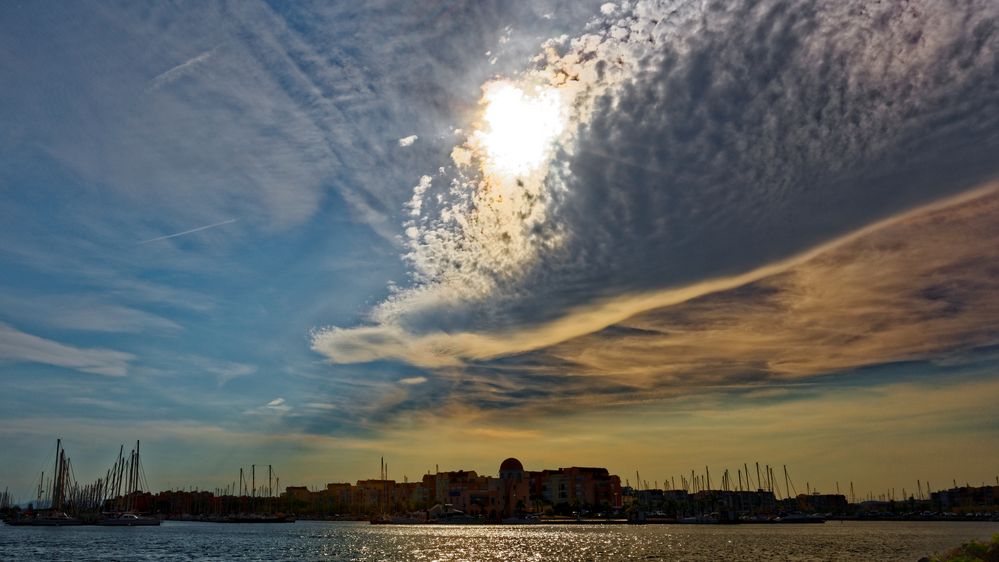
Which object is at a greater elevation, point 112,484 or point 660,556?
point 112,484

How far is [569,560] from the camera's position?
81.3 meters

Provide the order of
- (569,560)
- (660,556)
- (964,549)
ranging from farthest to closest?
(660,556)
(569,560)
(964,549)

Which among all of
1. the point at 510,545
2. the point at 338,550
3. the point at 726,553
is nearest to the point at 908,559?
the point at 726,553

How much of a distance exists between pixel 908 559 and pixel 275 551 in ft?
259

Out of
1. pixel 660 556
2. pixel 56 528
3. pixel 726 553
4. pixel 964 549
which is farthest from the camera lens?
pixel 56 528

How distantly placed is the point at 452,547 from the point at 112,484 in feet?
360

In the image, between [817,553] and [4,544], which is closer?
[817,553]

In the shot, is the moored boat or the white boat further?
the moored boat

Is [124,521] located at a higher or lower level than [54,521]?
lower

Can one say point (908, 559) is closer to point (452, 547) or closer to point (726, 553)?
point (726, 553)

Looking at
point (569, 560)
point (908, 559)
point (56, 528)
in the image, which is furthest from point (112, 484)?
point (908, 559)

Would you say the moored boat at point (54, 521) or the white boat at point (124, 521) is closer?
the white boat at point (124, 521)

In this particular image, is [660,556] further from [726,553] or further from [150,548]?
[150,548]

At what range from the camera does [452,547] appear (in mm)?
108375
